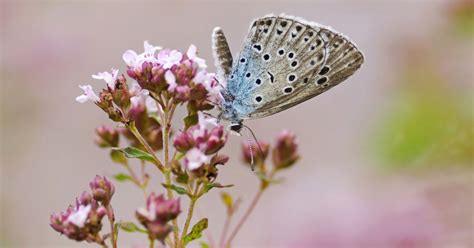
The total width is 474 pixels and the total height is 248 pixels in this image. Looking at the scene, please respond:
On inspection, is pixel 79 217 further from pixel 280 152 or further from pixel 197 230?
pixel 280 152

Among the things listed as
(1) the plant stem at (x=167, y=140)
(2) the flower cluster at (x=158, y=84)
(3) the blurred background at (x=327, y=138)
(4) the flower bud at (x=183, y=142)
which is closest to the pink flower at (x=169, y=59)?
(2) the flower cluster at (x=158, y=84)

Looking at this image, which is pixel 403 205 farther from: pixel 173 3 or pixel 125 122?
pixel 173 3

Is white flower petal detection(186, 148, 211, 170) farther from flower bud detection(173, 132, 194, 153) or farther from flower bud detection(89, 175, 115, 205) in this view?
flower bud detection(89, 175, 115, 205)

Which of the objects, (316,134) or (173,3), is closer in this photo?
(316,134)

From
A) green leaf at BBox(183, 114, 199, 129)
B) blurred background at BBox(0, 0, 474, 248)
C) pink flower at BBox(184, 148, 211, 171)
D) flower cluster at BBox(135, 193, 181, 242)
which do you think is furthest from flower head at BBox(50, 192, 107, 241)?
blurred background at BBox(0, 0, 474, 248)

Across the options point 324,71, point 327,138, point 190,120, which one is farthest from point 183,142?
point 327,138

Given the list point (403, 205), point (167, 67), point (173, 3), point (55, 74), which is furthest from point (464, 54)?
point (173, 3)
